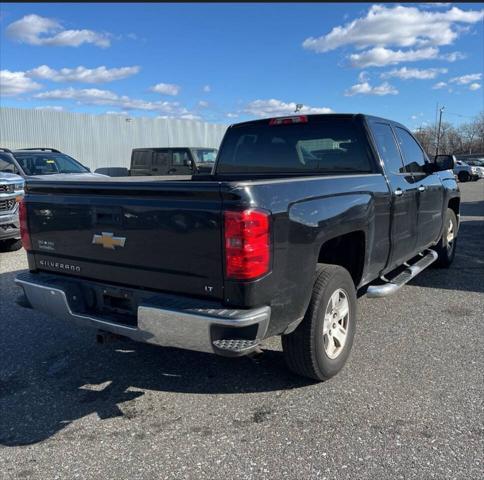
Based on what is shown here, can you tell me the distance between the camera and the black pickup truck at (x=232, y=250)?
2.67 m

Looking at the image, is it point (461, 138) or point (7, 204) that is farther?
point (461, 138)

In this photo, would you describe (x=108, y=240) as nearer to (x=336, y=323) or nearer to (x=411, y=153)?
(x=336, y=323)

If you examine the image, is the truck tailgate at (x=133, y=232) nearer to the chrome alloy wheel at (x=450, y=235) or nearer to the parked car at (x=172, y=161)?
the chrome alloy wheel at (x=450, y=235)

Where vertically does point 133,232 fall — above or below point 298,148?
below

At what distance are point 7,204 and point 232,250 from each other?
6.69 meters

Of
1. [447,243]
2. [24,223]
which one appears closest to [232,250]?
[24,223]

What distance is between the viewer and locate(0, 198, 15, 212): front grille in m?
7.95

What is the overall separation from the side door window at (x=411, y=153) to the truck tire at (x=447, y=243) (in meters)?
1.25

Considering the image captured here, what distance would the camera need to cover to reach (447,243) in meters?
6.67

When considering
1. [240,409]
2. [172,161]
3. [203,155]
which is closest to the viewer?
[240,409]

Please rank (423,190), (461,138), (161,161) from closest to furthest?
(423,190) < (161,161) < (461,138)

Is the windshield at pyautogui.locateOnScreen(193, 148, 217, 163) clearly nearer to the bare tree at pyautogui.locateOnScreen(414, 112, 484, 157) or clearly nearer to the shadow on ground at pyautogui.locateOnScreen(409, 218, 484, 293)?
the shadow on ground at pyautogui.locateOnScreen(409, 218, 484, 293)

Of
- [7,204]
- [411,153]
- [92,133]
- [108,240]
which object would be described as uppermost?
[92,133]

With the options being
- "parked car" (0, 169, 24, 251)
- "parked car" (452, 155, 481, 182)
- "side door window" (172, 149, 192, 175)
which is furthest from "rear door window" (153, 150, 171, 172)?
"parked car" (452, 155, 481, 182)
